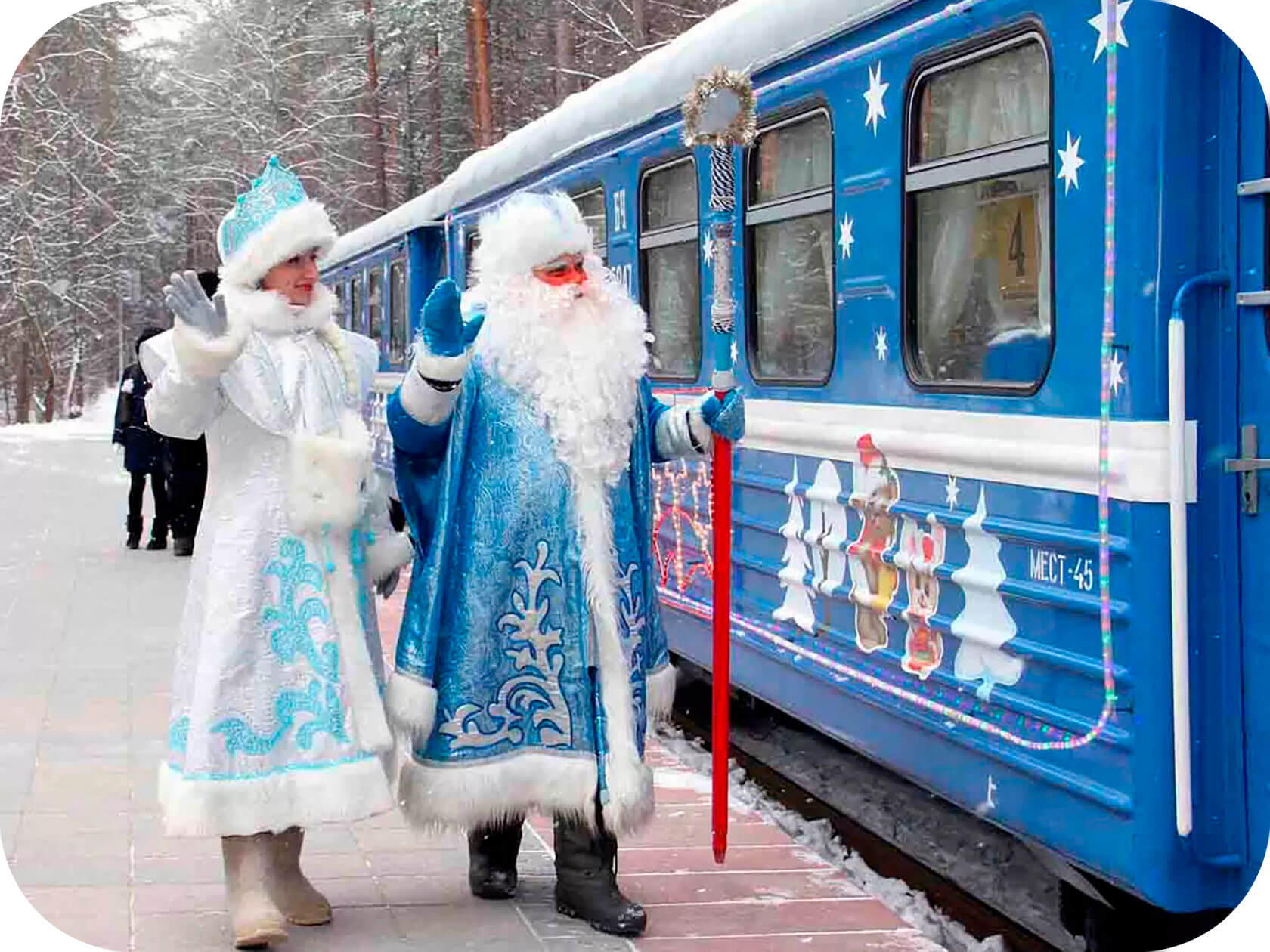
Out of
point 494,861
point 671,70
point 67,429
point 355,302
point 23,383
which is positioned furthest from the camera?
point 23,383

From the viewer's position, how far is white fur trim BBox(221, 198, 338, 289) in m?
4.51

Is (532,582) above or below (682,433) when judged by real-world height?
below

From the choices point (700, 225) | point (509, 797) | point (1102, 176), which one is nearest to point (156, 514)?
point (700, 225)

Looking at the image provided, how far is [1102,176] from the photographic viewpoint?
3.98 m

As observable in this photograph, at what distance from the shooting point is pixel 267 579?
437cm

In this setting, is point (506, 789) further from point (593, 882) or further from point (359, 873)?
point (359, 873)

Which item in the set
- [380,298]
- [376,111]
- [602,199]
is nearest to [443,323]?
[602,199]

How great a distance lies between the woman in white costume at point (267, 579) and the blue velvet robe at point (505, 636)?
0.51ft

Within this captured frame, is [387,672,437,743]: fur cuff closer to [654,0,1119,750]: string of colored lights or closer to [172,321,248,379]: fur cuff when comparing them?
[172,321,248,379]: fur cuff

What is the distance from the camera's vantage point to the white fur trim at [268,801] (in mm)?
4273

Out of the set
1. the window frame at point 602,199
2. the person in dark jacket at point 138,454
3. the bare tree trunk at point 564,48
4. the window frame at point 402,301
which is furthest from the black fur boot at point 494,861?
the bare tree trunk at point 564,48

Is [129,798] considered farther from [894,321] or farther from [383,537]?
[894,321]

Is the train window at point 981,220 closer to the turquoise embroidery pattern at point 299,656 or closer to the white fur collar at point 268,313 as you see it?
the white fur collar at point 268,313

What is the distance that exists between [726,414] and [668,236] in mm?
2884
